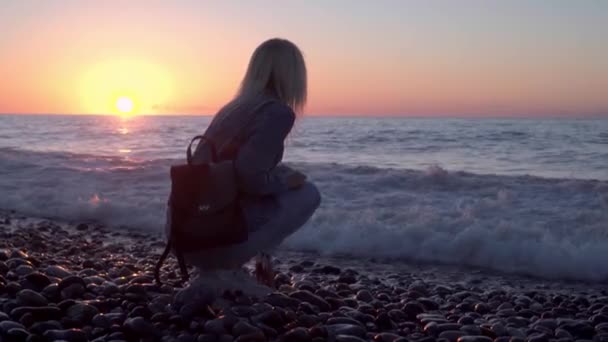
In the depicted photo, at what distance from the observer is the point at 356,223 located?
830 cm

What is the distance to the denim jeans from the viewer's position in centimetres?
410

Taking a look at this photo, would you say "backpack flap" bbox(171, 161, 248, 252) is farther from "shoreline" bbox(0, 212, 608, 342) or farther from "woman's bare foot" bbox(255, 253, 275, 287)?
"woman's bare foot" bbox(255, 253, 275, 287)

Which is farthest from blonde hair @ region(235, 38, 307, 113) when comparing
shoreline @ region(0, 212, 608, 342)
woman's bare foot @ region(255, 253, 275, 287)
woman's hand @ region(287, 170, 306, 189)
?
shoreline @ region(0, 212, 608, 342)

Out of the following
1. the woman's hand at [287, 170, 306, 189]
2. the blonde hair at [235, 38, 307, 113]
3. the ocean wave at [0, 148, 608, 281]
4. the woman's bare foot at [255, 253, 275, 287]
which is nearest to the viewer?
the blonde hair at [235, 38, 307, 113]

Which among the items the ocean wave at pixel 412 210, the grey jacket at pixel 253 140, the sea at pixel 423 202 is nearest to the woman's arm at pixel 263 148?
the grey jacket at pixel 253 140

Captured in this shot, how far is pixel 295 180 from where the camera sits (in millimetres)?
4281

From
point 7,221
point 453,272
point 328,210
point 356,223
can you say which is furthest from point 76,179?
point 453,272

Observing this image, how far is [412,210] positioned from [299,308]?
525 centimetres

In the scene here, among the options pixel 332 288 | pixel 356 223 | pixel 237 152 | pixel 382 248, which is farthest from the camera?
pixel 356 223

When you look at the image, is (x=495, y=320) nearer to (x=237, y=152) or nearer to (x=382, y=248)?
(x=237, y=152)

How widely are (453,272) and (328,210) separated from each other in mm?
2802

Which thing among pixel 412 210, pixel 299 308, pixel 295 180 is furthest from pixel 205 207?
pixel 412 210

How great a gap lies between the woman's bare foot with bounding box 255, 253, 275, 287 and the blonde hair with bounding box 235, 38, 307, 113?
3.33 feet

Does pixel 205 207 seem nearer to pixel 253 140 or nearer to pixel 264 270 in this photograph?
pixel 253 140
